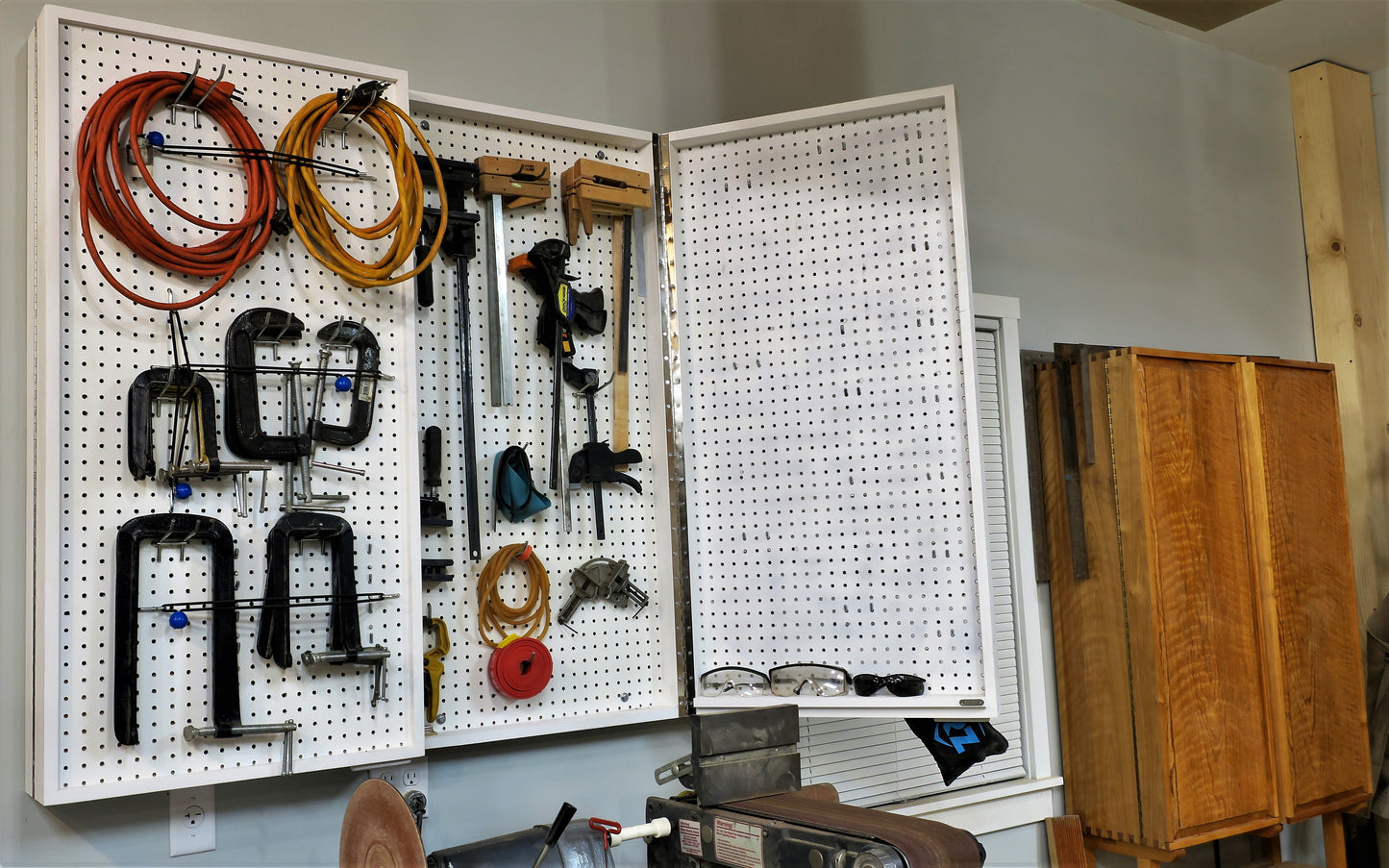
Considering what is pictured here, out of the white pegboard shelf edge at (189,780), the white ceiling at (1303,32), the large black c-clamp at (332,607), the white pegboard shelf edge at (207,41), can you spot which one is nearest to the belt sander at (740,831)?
the white pegboard shelf edge at (189,780)

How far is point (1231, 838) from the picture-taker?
373 cm

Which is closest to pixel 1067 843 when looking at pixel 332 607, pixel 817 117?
pixel 817 117

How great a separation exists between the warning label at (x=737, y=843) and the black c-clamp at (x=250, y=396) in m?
1.02

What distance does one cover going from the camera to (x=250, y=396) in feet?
6.19

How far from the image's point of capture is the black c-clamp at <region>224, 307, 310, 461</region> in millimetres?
1870

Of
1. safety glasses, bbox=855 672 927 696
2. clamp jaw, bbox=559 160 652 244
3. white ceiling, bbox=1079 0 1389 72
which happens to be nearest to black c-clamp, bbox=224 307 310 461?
clamp jaw, bbox=559 160 652 244

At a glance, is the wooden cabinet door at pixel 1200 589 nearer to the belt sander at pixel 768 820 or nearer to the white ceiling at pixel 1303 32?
the white ceiling at pixel 1303 32

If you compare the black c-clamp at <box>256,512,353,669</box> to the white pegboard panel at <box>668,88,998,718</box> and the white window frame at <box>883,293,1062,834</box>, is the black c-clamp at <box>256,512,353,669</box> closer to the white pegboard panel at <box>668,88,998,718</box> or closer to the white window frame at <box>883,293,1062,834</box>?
the white pegboard panel at <box>668,88,998,718</box>

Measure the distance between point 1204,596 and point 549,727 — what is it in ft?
6.82

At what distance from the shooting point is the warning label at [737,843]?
1.46 metres

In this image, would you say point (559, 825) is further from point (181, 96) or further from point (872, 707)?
point (181, 96)

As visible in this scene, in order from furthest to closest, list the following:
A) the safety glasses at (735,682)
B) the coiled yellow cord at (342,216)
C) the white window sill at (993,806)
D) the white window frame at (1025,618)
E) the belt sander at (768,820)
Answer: the white window frame at (1025,618) → the white window sill at (993,806) → the safety glasses at (735,682) → the coiled yellow cord at (342,216) → the belt sander at (768,820)

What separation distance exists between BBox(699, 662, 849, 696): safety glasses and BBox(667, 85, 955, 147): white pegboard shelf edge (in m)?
1.25

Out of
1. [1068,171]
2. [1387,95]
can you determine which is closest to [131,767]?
[1068,171]
